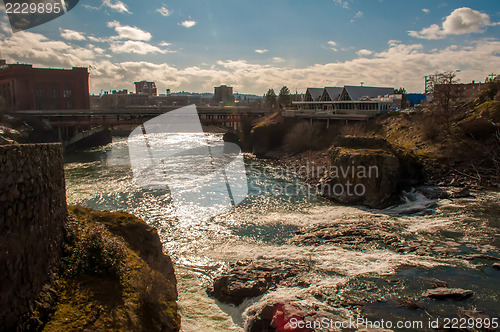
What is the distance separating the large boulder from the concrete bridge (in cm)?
3746

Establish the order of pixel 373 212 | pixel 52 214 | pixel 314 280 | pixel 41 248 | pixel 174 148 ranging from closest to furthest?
pixel 41 248 → pixel 52 214 → pixel 314 280 → pixel 373 212 → pixel 174 148

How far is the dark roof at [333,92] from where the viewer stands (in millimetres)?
66188

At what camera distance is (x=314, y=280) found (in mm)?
13266

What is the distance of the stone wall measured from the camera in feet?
22.4

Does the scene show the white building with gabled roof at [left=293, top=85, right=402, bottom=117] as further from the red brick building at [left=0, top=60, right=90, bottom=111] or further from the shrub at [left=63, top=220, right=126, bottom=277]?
the red brick building at [left=0, top=60, right=90, bottom=111]

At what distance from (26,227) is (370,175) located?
23.0 metres

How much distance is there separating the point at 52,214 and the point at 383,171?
22706mm

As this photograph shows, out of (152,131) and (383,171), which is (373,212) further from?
(152,131)

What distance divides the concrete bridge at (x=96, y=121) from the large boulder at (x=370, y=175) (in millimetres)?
37462

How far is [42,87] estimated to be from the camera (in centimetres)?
7100

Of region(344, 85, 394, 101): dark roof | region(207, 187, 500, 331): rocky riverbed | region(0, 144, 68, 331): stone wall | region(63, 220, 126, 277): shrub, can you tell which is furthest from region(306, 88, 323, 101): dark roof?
region(0, 144, 68, 331): stone wall

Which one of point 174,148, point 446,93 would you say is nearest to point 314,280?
point 446,93

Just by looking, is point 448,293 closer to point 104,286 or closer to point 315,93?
point 104,286

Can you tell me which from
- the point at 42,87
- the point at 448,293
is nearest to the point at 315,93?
the point at 42,87
